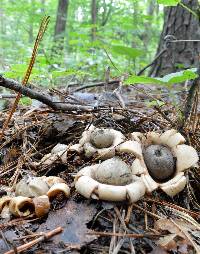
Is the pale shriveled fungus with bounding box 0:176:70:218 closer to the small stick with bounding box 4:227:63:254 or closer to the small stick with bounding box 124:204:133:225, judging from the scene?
the small stick with bounding box 4:227:63:254

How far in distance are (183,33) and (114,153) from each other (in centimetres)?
343

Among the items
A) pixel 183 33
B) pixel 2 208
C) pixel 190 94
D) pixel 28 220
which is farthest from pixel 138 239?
pixel 183 33

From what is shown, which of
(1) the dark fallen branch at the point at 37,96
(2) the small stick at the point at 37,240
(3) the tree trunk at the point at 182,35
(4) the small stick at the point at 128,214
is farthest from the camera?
(3) the tree trunk at the point at 182,35

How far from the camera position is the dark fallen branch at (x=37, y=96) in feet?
6.07

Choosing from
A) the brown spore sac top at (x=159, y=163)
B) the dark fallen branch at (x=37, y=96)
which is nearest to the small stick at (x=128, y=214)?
the brown spore sac top at (x=159, y=163)

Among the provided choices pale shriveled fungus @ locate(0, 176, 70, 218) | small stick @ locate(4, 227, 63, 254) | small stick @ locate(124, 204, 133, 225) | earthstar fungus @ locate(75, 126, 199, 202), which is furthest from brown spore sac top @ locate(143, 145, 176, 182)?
small stick @ locate(4, 227, 63, 254)

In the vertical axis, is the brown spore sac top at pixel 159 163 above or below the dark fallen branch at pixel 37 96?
below

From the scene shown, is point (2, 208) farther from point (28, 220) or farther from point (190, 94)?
point (190, 94)

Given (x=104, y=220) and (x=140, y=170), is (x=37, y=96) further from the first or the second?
(x=104, y=220)

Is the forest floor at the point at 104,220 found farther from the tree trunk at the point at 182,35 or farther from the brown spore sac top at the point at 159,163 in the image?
the tree trunk at the point at 182,35

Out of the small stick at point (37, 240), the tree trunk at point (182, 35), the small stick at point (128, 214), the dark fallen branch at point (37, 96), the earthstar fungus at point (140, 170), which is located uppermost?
the tree trunk at point (182, 35)

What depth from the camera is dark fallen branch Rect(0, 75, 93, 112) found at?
185 centimetres

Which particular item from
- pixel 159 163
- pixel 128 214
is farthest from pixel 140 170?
pixel 128 214

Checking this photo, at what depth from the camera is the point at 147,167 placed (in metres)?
1.70
